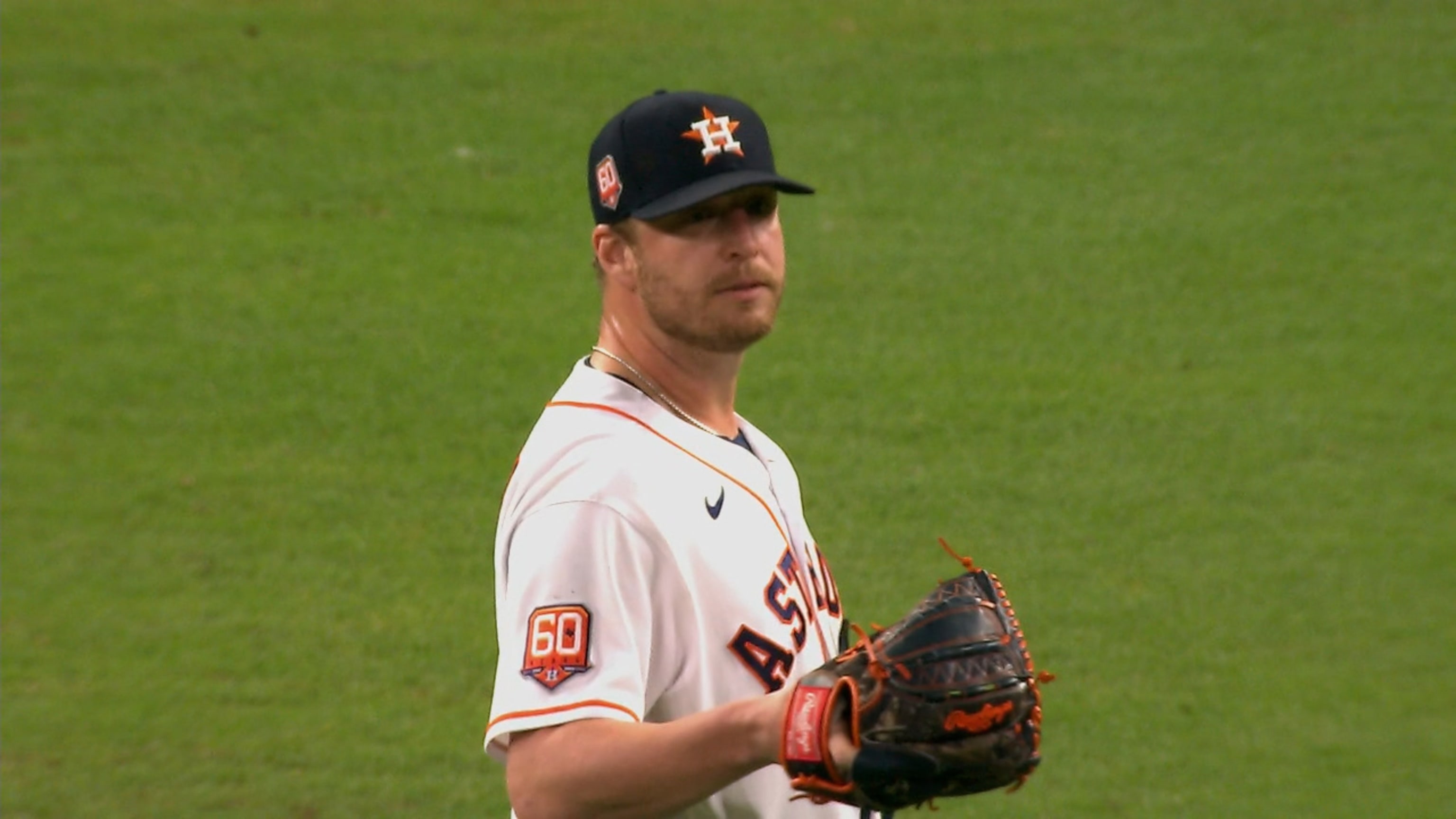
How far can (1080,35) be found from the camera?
9.18m

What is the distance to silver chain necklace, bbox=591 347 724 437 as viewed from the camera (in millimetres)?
2768

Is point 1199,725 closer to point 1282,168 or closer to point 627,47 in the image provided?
point 1282,168

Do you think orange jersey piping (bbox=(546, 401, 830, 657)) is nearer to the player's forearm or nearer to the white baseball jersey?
the white baseball jersey

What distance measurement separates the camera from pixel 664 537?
2.45 m

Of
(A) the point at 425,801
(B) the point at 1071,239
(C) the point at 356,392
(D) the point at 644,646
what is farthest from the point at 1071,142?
(D) the point at 644,646

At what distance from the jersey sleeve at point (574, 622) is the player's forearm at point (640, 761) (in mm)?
36

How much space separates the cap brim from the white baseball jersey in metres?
0.26

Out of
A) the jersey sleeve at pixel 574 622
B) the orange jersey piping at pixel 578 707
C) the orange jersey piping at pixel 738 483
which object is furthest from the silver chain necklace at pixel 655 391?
the orange jersey piping at pixel 578 707

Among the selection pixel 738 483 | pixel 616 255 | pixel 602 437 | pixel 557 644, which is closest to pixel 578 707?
pixel 557 644

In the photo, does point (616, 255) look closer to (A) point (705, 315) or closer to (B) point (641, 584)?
(A) point (705, 315)

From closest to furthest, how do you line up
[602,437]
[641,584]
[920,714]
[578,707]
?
[920,714] → [578,707] → [641,584] → [602,437]

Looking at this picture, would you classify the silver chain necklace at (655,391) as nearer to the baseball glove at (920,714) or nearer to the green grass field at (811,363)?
the baseball glove at (920,714)

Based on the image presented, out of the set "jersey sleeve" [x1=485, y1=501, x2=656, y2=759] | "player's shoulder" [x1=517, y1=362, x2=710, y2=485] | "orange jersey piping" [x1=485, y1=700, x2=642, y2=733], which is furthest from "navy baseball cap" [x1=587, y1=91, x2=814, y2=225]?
"orange jersey piping" [x1=485, y1=700, x2=642, y2=733]

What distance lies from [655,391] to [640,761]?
2.40ft
